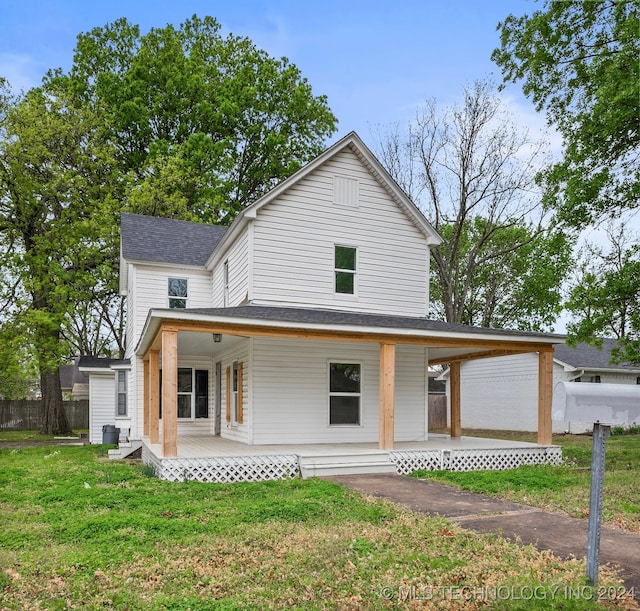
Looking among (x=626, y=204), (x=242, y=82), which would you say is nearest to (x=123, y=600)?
(x=626, y=204)

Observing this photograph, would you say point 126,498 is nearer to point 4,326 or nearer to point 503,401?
point 4,326

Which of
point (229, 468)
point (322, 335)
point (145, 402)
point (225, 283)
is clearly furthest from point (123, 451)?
point (322, 335)

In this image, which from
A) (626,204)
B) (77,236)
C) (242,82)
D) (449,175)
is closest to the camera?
(626,204)

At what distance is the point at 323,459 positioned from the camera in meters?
11.4

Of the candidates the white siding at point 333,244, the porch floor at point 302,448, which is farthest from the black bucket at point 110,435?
the white siding at point 333,244

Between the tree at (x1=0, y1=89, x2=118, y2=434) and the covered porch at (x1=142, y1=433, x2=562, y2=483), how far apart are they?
1054 centimetres

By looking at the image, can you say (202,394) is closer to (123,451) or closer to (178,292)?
(123,451)

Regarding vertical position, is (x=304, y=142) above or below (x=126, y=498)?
above

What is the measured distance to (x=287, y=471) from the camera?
1121cm

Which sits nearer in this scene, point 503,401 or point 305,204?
point 305,204

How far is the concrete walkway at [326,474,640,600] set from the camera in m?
5.91

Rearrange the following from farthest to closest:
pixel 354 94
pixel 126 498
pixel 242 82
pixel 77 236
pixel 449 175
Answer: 1. pixel 242 82
2. pixel 449 175
3. pixel 77 236
4. pixel 354 94
5. pixel 126 498

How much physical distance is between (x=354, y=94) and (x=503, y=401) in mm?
16221

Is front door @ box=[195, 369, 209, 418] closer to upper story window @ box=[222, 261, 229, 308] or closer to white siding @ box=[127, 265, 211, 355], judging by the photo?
white siding @ box=[127, 265, 211, 355]
